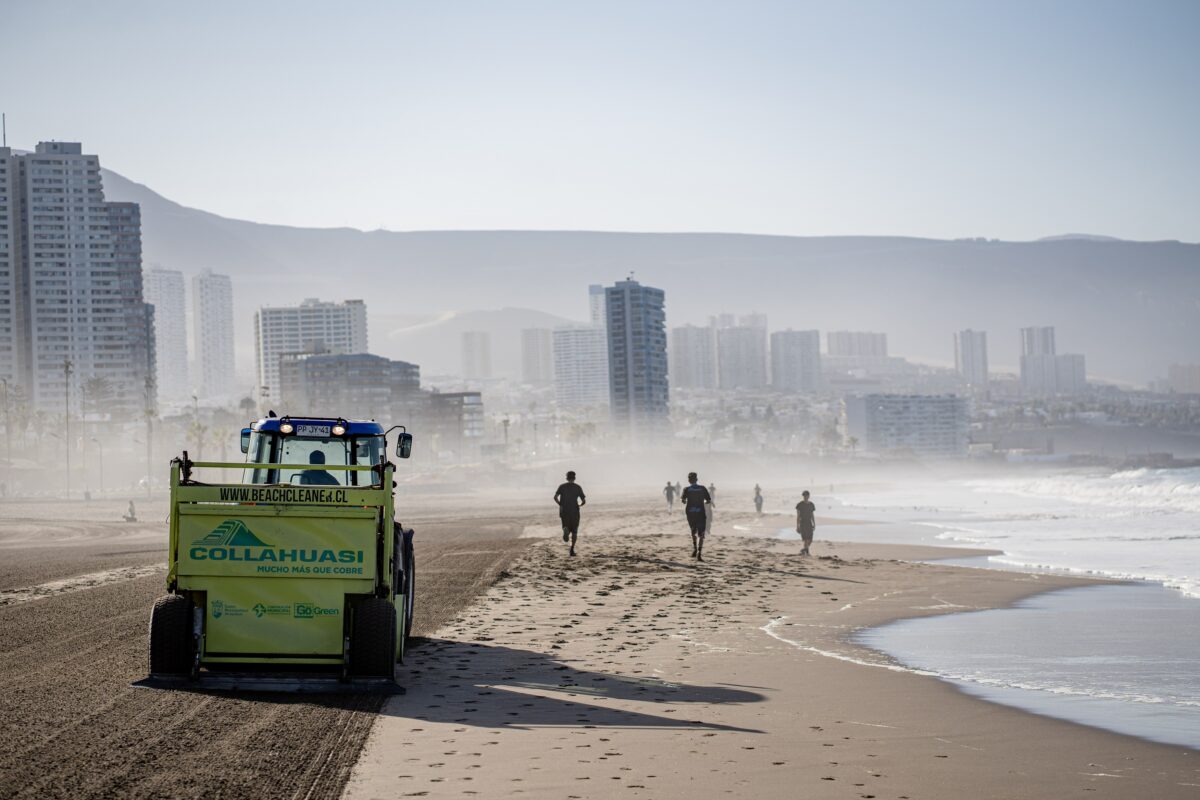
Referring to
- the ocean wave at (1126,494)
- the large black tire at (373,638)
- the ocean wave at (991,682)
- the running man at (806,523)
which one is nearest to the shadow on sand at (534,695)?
the large black tire at (373,638)

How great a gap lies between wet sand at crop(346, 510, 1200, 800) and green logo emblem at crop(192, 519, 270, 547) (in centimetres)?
196

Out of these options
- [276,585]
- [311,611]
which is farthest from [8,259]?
[311,611]

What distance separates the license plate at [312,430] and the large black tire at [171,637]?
293cm

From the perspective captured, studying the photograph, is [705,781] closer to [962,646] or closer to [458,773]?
[458,773]

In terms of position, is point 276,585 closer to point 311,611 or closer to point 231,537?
point 311,611

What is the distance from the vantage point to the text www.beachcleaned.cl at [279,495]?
12.2 m

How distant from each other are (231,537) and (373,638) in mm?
1553

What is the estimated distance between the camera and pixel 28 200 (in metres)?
193

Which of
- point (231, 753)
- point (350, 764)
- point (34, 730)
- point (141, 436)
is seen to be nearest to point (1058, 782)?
point (350, 764)

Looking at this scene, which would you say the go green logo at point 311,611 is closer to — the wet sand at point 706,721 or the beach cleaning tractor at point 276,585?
the beach cleaning tractor at point 276,585

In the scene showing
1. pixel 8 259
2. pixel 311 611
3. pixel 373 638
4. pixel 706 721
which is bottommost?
pixel 706 721

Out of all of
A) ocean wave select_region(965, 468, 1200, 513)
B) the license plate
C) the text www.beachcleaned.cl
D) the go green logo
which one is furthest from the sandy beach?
ocean wave select_region(965, 468, 1200, 513)

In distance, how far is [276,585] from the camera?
39.9 ft

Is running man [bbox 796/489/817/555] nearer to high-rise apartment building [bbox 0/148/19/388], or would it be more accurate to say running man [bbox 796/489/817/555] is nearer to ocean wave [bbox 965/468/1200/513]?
ocean wave [bbox 965/468/1200/513]
